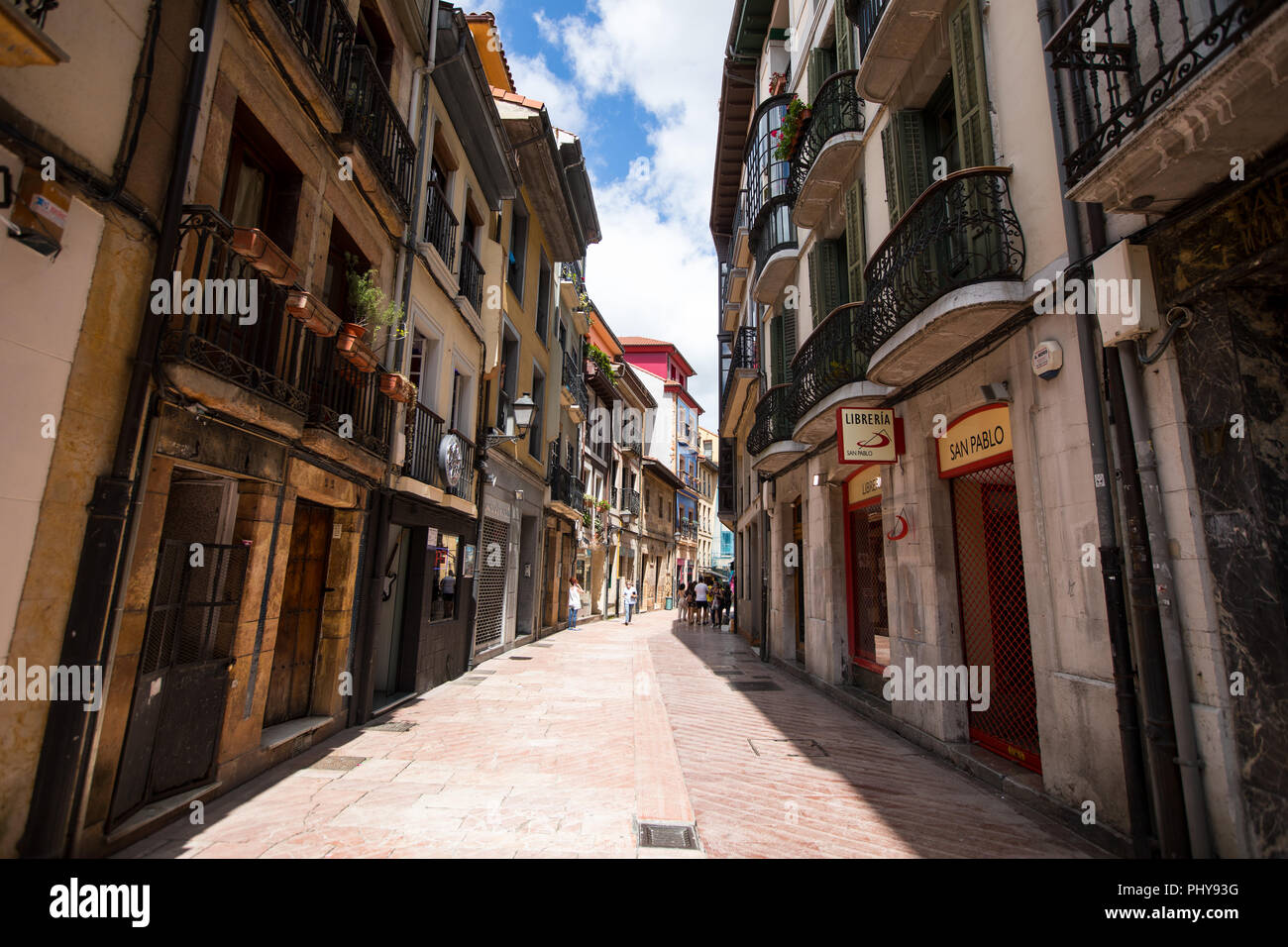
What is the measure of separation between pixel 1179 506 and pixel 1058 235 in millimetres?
2434

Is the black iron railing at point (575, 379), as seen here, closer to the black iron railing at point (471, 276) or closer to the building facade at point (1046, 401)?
the black iron railing at point (471, 276)

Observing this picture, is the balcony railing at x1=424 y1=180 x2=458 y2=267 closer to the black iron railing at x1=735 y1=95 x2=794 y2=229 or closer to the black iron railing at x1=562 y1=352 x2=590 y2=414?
the black iron railing at x1=735 y1=95 x2=794 y2=229

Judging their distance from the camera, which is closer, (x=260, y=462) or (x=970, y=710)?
(x=260, y=462)

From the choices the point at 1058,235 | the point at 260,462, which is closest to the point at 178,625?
the point at 260,462

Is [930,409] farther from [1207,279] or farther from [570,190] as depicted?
[570,190]

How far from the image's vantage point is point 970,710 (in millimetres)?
6719

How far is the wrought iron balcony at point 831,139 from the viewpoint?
30.8ft

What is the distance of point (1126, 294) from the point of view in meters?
4.22

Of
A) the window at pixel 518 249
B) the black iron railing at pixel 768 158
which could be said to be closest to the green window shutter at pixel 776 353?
the black iron railing at pixel 768 158

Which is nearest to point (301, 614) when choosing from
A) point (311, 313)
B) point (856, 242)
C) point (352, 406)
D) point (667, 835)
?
point (352, 406)

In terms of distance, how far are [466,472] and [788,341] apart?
296 inches

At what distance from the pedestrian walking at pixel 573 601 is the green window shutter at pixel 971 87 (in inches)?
686

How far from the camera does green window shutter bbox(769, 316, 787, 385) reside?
47.0 ft
